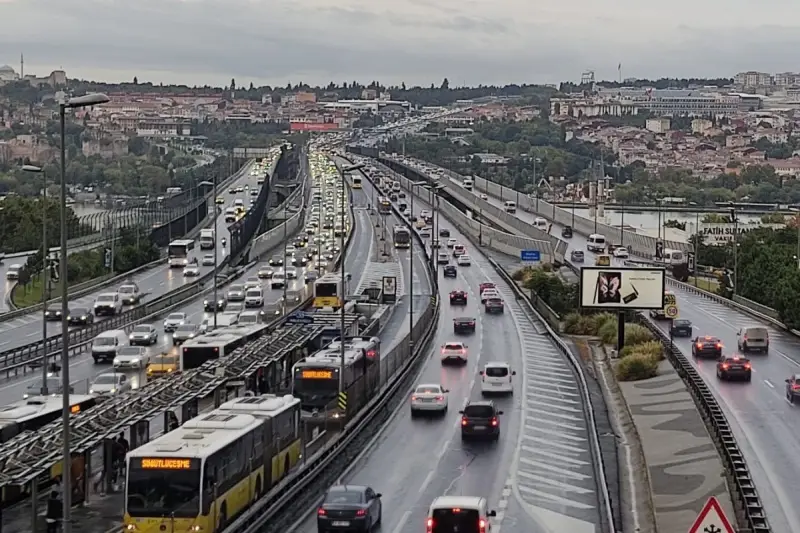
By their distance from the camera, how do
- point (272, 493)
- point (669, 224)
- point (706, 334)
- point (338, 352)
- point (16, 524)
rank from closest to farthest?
point (16, 524)
point (272, 493)
point (338, 352)
point (706, 334)
point (669, 224)

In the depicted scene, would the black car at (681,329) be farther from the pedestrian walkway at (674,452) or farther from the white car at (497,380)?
the white car at (497,380)

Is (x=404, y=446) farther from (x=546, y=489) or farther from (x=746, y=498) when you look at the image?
(x=746, y=498)

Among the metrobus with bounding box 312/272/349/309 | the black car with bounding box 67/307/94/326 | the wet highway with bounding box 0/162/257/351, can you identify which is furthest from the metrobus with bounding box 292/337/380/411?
the metrobus with bounding box 312/272/349/309

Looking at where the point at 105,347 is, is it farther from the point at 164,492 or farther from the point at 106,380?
the point at 164,492

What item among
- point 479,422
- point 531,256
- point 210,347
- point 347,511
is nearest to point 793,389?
point 479,422

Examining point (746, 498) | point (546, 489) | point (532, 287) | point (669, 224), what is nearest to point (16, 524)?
point (546, 489)

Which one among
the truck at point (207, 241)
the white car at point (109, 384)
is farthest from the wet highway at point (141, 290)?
the white car at point (109, 384)
